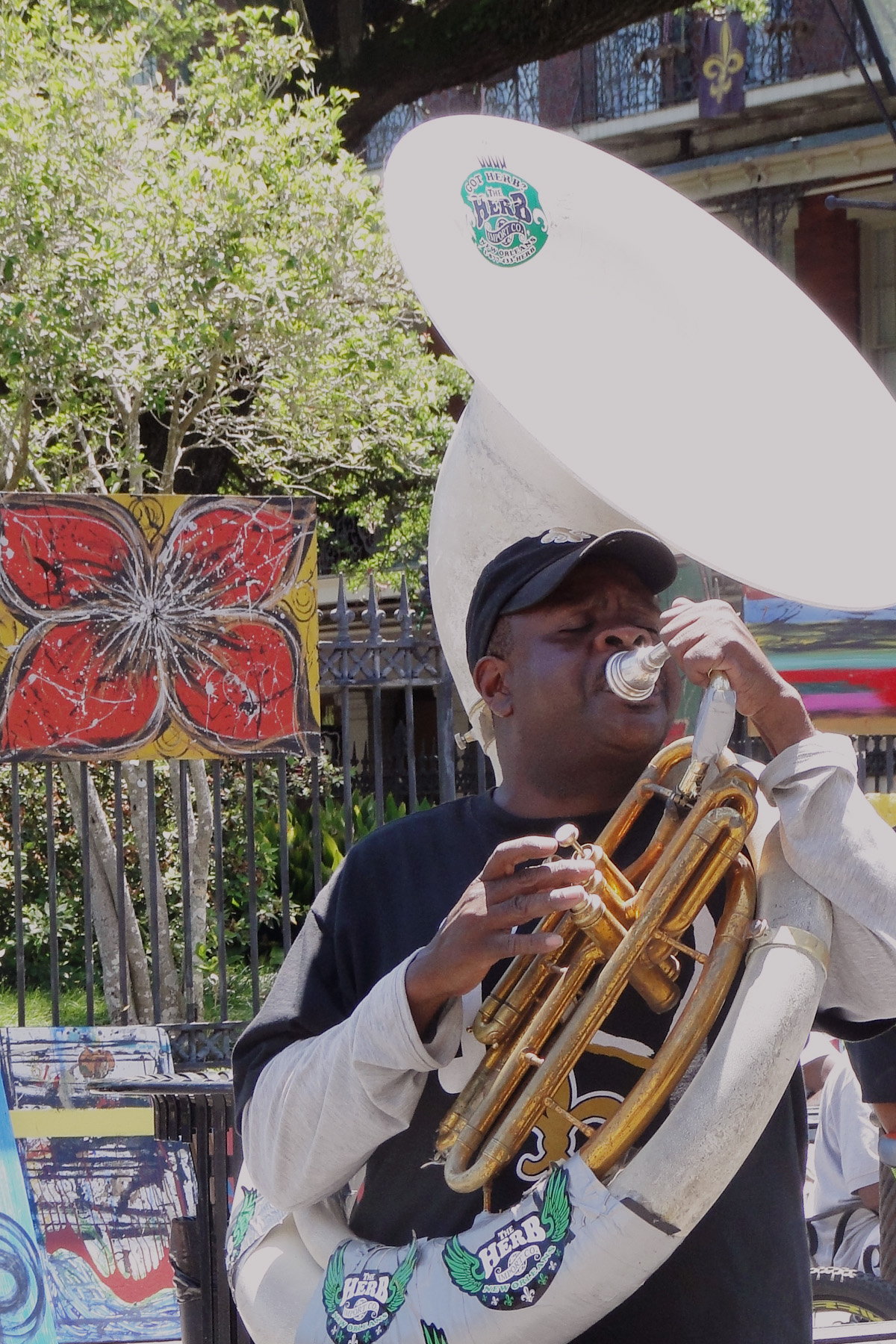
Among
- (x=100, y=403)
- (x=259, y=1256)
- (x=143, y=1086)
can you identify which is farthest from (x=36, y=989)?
(x=259, y=1256)

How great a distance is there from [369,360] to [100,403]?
5.71 feet

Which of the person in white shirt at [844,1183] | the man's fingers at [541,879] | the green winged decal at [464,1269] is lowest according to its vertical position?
the person in white shirt at [844,1183]

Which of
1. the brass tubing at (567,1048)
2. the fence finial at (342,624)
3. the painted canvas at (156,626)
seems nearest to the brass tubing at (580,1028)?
the brass tubing at (567,1048)

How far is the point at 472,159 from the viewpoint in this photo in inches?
71.3

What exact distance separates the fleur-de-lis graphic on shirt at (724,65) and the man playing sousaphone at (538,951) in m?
13.0

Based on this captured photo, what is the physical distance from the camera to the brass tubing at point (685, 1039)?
1.43m

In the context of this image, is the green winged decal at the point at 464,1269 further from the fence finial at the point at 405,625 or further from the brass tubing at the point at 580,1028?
the fence finial at the point at 405,625

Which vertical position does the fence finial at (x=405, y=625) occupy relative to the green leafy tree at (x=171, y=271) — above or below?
below

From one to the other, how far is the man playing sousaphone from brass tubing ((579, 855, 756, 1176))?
0.07 m

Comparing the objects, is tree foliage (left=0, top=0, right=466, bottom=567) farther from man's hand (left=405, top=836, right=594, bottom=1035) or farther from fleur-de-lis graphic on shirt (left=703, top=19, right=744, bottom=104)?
fleur-de-lis graphic on shirt (left=703, top=19, right=744, bottom=104)

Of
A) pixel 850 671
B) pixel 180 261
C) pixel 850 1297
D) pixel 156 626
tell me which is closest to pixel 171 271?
pixel 180 261

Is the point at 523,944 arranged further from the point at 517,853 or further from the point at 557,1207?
the point at 557,1207

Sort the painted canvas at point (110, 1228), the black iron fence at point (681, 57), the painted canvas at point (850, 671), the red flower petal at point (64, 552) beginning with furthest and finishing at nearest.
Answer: the black iron fence at point (681, 57)
the painted canvas at point (850, 671)
the red flower petal at point (64, 552)
the painted canvas at point (110, 1228)

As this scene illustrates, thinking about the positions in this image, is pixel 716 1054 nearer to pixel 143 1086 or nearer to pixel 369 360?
pixel 143 1086
